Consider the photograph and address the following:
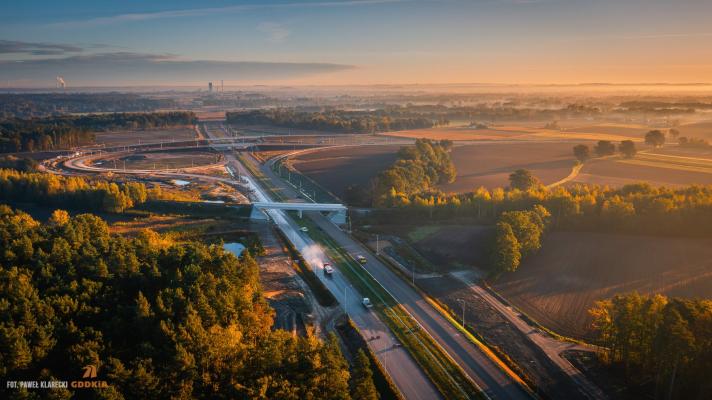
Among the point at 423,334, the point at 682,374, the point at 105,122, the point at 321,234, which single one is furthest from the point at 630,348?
the point at 105,122

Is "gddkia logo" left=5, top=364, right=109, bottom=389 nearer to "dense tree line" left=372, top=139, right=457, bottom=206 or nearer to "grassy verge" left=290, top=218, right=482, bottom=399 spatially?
"grassy verge" left=290, top=218, right=482, bottom=399

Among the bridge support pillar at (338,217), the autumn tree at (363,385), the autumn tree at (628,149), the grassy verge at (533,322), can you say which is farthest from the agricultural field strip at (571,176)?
the autumn tree at (363,385)

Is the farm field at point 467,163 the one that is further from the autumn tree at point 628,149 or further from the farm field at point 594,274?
the farm field at point 594,274

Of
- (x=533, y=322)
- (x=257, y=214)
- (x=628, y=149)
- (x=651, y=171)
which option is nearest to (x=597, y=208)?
(x=533, y=322)

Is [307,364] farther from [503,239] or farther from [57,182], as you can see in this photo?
[57,182]

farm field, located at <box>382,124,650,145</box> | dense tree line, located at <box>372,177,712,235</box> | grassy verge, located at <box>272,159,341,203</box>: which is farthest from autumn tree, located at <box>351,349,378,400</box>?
farm field, located at <box>382,124,650,145</box>

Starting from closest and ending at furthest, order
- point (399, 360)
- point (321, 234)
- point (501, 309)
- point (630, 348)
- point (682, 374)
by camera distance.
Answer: point (682, 374)
point (630, 348)
point (399, 360)
point (501, 309)
point (321, 234)
